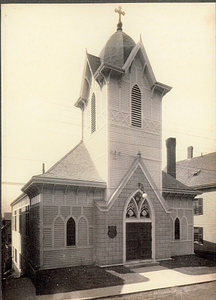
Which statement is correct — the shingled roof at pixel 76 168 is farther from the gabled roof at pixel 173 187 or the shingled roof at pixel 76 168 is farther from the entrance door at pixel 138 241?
the gabled roof at pixel 173 187

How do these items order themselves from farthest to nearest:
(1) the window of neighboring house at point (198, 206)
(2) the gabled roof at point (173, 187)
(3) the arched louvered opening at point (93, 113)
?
(1) the window of neighboring house at point (198, 206) → (2) the gabled roof at point (173, 187) → (3) the arched louvered opening at point (93, 113)

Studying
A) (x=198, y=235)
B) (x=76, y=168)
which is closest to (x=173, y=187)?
(x=198, y=235)

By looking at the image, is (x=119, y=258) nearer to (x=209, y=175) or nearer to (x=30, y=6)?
(x=209, y=175)

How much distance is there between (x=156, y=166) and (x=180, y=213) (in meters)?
3.47

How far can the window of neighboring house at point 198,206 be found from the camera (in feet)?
56.7

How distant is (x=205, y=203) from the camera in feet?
56.1

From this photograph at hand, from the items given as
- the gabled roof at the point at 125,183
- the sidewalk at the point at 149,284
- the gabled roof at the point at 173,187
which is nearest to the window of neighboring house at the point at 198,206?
the gabled roof at the point at 173,187

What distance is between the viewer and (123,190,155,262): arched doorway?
1352 cm

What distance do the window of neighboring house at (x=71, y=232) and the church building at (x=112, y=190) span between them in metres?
0.04

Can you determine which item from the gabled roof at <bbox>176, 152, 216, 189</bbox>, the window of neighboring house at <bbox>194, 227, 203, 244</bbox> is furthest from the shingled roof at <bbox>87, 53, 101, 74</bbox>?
the window of neighboring house at <bbox>194, 227, 203, 244</bbox>

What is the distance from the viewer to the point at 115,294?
397 inches

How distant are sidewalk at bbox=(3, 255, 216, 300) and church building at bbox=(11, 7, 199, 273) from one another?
87cm

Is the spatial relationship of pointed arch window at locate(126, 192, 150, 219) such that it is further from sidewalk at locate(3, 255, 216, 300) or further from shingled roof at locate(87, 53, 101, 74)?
shingled roof at locate(87, 53, 101, 74)

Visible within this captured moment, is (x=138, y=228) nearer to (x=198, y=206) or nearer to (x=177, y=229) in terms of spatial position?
(x=177, y=229)
